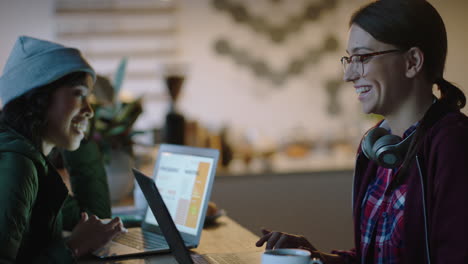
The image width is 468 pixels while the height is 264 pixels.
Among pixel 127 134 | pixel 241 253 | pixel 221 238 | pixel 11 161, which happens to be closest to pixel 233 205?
pixel 127 134

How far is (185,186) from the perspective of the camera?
1.69 metres

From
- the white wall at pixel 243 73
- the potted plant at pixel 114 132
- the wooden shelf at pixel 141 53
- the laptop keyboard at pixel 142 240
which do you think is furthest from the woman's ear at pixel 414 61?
the wooden shelf at pixel 141 53

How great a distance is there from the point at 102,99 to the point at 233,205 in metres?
1.09

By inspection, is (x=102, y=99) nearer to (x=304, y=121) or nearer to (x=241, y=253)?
(x=241, y=253)

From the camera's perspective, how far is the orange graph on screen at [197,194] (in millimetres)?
1613

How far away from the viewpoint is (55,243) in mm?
1342

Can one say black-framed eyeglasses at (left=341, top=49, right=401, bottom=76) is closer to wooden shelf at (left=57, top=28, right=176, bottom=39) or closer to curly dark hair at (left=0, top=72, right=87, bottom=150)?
curly dark hair at (left=0, top=72, right=87, bottom=150)

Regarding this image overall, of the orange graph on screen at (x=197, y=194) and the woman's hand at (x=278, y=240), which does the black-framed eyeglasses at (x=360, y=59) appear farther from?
the orange graph on screen at (x=197, y=194)

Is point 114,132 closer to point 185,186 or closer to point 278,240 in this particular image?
point 185,186

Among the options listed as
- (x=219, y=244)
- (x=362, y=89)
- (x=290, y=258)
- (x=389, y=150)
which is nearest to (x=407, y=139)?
(x=389, y=150)

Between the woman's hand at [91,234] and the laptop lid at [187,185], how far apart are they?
15 cm

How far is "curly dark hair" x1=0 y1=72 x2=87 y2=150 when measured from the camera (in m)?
1.48

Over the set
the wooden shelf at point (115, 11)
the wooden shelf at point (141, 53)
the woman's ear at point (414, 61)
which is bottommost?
the woman's ear at point (414, 61)

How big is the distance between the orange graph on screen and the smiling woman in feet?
0.67
